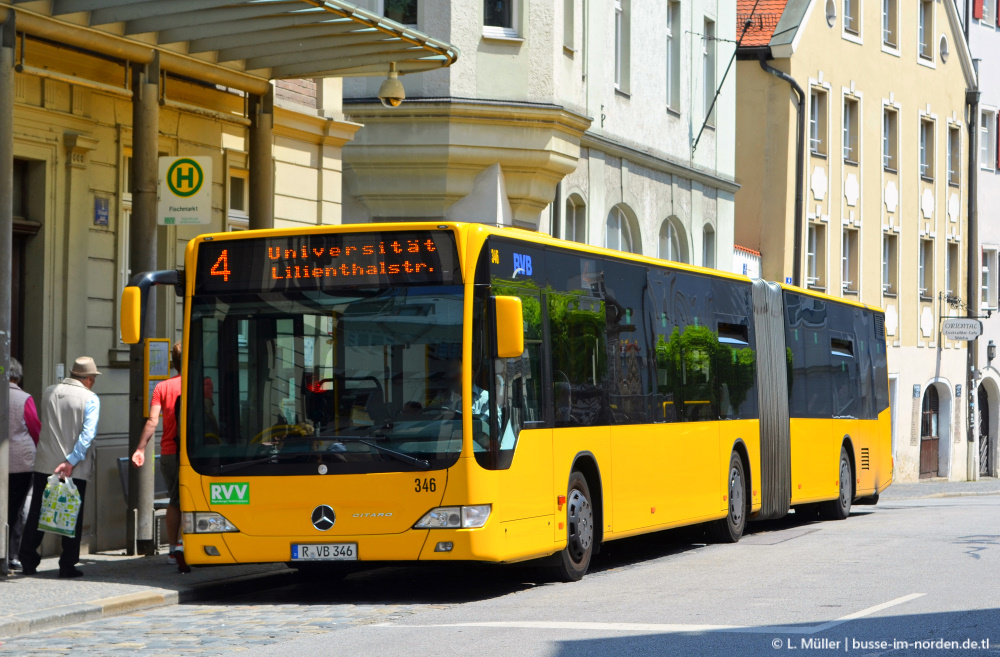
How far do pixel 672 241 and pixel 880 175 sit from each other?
12832 mm

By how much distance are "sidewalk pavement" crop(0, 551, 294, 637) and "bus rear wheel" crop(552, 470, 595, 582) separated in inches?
94.8

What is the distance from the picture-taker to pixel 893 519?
21141mm

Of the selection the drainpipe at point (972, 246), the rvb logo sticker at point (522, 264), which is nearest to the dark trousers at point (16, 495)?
the rvb logo sticker at point (522, 264)

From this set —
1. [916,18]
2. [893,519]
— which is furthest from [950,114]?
[893,519]

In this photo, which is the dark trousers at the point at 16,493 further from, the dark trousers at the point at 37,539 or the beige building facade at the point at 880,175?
the beige building facade at the point at 880,175

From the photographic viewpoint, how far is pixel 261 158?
16.0 meters

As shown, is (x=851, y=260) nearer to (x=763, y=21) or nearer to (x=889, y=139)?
(x=889, y=139)

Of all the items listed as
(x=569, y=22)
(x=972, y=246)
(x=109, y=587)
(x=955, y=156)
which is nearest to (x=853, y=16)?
(x=955, y=156)

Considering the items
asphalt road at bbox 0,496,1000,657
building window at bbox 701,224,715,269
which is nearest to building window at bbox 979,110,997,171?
building window at bbox 701,224,715,269

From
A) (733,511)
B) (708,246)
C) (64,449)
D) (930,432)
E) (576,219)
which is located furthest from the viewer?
(930,432)

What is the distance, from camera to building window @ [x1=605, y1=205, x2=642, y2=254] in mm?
27734

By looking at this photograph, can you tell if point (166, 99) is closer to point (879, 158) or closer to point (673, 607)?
point (673, 607)

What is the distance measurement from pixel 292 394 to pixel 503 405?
153 cm

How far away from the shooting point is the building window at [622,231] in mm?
27734
